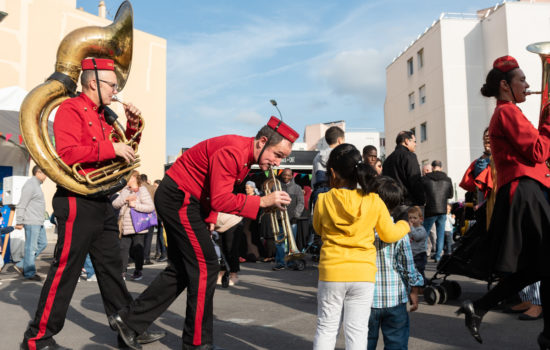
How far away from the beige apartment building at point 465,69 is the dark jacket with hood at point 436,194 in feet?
64.9

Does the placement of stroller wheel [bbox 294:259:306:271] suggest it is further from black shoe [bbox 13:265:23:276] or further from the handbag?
black shoe [bbox 13:265:23:276]

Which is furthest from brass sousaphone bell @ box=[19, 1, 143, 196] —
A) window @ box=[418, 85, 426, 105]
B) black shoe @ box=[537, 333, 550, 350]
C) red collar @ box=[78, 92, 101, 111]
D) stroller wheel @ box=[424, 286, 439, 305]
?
window @ box=[418, 85, 426, 105]

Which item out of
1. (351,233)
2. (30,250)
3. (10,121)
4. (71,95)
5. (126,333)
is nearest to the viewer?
(351,233)

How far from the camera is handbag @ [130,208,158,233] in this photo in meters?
8.02

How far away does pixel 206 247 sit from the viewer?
3582 millimetres

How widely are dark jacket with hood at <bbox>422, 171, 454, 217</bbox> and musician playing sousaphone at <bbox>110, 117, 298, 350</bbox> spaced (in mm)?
6171

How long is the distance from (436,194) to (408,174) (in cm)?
340

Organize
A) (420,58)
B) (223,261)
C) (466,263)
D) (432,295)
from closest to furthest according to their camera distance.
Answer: (466,263) → (432,295) → (223,261) → (420,58)

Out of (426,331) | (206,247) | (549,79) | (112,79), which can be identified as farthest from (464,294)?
(112,79)

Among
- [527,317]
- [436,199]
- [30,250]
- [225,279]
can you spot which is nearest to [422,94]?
[436,199]

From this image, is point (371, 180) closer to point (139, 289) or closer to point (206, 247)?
point (206, 247)

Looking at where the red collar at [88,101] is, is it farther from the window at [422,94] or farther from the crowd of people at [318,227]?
the window at [422,94]

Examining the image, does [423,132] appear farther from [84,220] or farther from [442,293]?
[84,220]

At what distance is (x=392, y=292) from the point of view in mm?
3217
